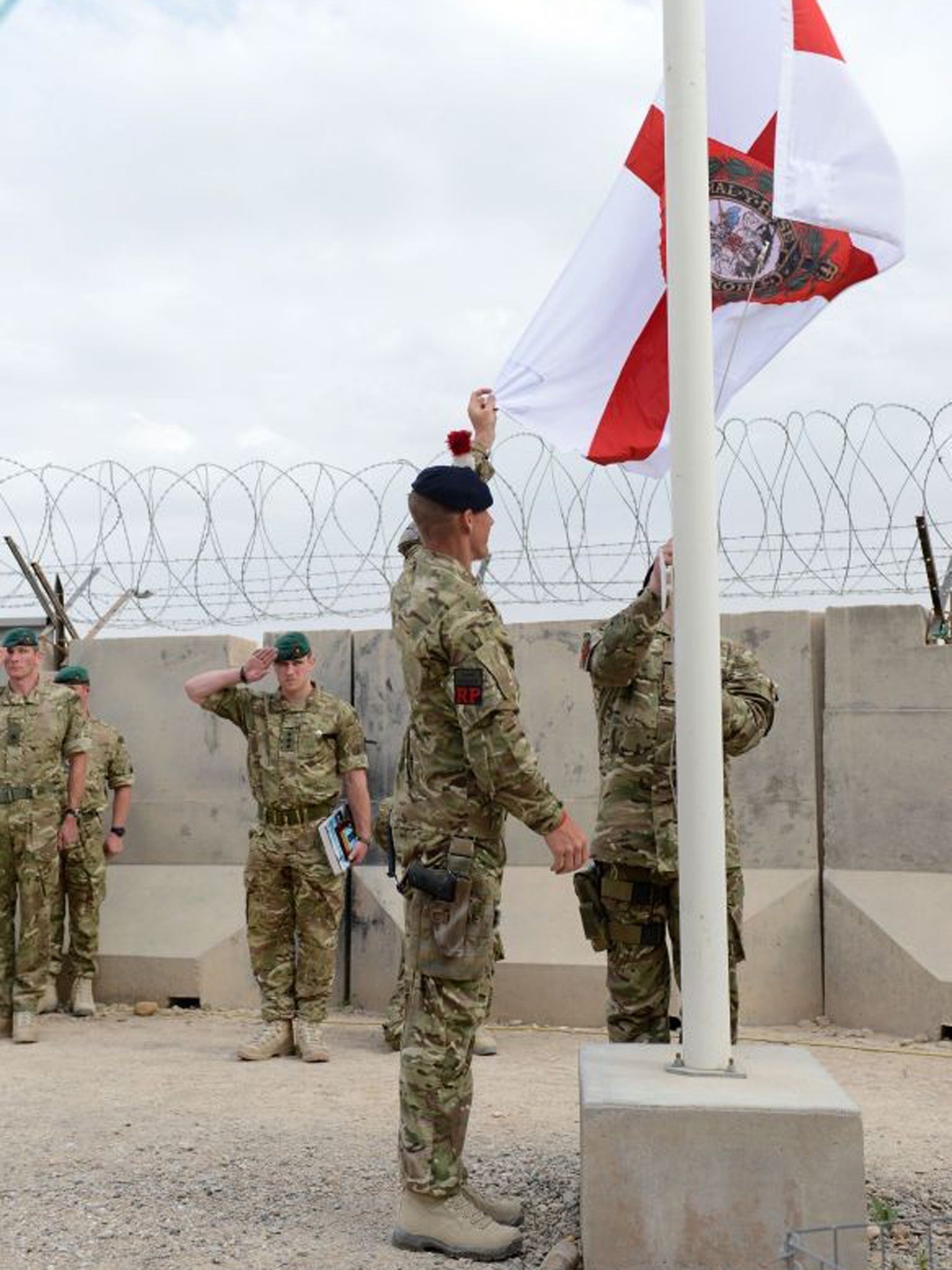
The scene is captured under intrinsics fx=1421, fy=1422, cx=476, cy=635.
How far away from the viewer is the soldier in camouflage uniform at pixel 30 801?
663 centimetres

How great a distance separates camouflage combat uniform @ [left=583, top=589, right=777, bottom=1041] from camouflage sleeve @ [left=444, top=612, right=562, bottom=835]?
2.18 feet

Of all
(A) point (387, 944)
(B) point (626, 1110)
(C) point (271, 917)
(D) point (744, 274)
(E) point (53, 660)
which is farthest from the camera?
(E) point (53, 660)

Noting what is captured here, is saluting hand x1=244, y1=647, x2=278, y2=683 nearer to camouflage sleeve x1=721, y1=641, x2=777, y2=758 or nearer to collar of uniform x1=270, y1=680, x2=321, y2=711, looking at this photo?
collar of uniform x1=270, y1=680, x2=321, y2=711

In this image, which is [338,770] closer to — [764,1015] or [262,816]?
[262,816]

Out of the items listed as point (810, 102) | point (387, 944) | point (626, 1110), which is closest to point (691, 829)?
point (626, 1110)

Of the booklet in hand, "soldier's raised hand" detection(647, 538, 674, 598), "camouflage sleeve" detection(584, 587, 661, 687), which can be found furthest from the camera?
the booklet in hand

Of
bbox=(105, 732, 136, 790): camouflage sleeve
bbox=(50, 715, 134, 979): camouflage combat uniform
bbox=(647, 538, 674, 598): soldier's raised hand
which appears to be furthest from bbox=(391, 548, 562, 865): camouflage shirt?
bbox=(105, 732, 136, 790): camouflage sleeve

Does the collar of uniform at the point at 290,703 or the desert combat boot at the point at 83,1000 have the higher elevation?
the collar of uniform at the point at 290,703

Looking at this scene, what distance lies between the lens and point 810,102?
11.7 ft

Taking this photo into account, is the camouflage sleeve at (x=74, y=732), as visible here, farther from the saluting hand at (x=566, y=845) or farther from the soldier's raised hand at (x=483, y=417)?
the saluting hand at (x=566, y=845)

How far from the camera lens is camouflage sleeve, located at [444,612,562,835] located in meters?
3.15

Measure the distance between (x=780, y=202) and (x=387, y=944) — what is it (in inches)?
178

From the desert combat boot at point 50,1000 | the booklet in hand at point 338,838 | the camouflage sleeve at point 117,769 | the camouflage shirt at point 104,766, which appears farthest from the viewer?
the camouflage sleeve at point 117,769

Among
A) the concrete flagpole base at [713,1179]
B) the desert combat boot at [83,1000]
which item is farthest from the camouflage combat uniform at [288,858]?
the concrete flagpole base at [713,1179]
